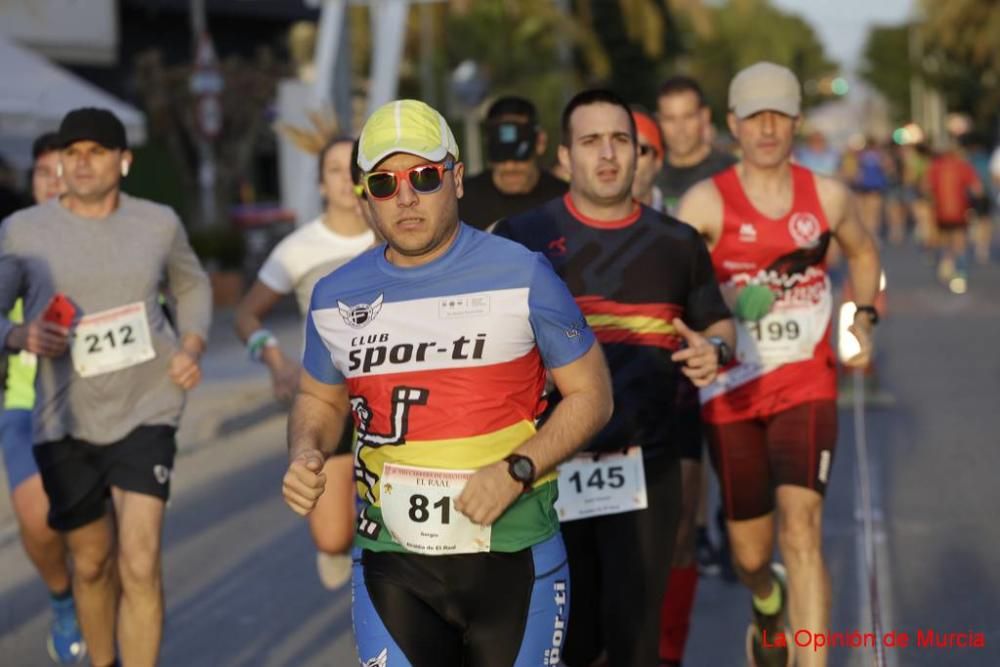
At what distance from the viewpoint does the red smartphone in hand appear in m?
6.29

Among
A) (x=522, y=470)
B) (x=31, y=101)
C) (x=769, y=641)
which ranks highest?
(x=31, y=101)

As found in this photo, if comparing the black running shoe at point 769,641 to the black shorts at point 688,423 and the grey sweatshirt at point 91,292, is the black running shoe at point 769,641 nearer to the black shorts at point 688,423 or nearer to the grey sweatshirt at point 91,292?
the black shorts at point 688,423

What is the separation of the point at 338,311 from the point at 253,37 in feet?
132

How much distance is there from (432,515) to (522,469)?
0.27m

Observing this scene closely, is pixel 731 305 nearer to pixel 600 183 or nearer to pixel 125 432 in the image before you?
pixel 600 183

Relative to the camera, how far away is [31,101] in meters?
16.5

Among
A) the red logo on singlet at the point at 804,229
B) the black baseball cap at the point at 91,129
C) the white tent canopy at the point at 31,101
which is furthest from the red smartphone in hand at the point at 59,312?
the white tent canopy at the point at 31,101

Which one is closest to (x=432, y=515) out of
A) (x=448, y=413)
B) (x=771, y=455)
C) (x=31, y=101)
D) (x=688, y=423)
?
(x=448, y=413)

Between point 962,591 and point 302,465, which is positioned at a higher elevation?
point 302,465

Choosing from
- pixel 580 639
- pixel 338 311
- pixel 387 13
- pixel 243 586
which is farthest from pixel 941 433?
pixel 387 13

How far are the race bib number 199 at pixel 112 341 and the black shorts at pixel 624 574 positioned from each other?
1784mm

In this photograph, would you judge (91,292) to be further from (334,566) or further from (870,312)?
(870,312)

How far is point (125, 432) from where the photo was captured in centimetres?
641

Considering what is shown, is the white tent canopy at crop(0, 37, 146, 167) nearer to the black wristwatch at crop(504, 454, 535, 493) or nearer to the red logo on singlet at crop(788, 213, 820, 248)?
the red logo on singlet at crop(788, 213, 820, 248)
